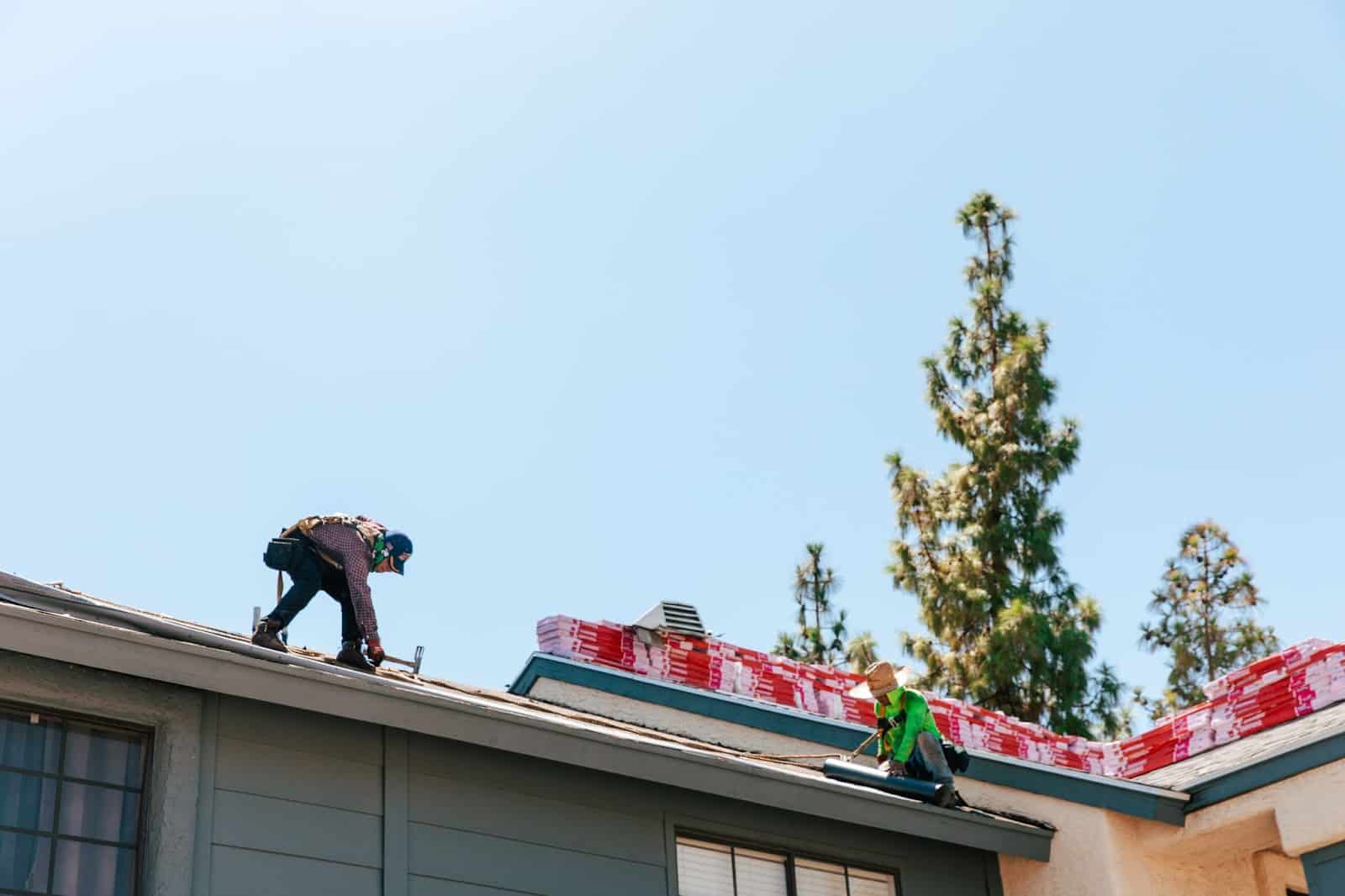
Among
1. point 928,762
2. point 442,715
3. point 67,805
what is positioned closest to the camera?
point 67,805

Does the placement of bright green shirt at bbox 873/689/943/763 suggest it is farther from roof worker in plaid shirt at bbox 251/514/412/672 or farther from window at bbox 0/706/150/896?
window at bbox 0/706/150/896

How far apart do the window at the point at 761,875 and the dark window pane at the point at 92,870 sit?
152 inches

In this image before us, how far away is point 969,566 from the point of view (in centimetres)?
3048

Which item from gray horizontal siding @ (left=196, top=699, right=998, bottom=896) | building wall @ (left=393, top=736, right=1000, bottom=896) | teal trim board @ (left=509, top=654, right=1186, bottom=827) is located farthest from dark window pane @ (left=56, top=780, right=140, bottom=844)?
teal trim board @ (left=509, top=654, right=1186, bottom=827)

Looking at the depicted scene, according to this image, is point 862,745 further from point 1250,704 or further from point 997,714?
point 1250,704

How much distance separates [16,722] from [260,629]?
7.09 ft

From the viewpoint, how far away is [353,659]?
11664 mm

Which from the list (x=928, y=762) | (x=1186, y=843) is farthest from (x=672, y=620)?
(x=1186, y=843)

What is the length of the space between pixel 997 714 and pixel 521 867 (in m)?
6.26

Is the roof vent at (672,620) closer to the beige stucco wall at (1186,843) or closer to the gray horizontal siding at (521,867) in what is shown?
the beige stucco wall at (1186,843)

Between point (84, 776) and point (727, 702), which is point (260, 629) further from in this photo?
point (727, 702)

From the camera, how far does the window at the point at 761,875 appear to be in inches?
472

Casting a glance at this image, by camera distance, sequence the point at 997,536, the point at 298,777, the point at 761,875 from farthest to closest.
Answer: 1. the point at 997,536
2. the point at 761,875
3. the point at 298,777

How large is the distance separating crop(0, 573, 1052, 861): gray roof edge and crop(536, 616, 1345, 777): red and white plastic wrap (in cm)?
222
